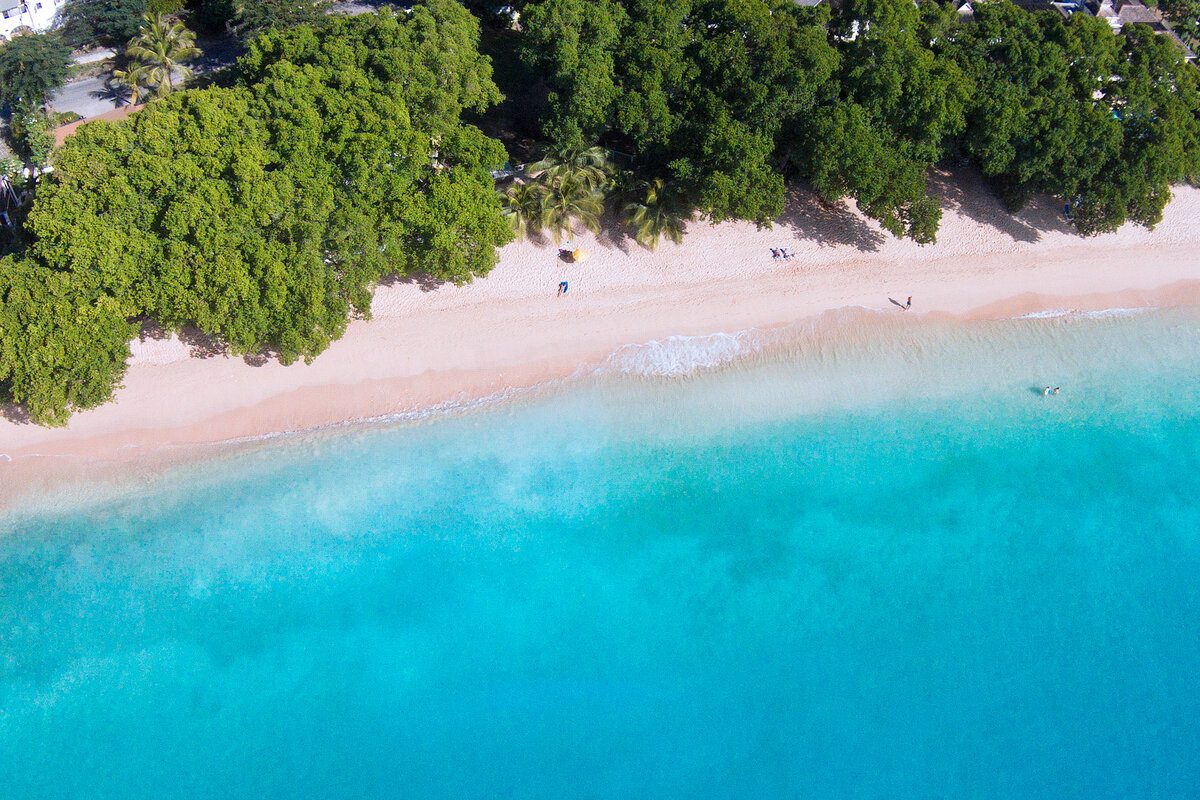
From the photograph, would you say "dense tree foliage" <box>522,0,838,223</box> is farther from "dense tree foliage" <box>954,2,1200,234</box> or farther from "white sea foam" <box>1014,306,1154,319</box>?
"white sea foam" <box>1014,306,1154,319</box>

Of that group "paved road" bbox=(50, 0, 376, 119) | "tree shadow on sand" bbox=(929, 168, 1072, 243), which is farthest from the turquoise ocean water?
"paved road" bbox=(50, 0, 376, 119)

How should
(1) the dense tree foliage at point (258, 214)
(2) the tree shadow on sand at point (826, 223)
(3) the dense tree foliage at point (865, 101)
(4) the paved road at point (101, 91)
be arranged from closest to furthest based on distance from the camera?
(1) the dense tree foliage at point (258, 214) → (3) the dense tree foliage at point (865, 101) → (2) the tree shadow on sand at point (826, 223) → (4) the paved road at point (101, 91)

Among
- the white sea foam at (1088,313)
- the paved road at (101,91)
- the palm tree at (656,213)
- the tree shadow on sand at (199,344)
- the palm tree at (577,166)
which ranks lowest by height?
the white sea foam at (1088,313)

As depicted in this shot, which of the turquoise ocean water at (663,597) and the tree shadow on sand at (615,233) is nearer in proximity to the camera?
the turquoise ocean water at (663,597)

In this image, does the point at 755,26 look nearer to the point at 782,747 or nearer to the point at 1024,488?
the point at 1024,488

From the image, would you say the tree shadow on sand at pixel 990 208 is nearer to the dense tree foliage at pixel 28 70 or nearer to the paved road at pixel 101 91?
the paved road at pixel 101 91

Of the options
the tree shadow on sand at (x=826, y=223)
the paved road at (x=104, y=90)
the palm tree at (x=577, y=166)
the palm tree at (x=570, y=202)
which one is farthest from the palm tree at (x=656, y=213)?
the paved road at (x=104, y=90)

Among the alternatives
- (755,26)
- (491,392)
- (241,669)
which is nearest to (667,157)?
(755,26)
